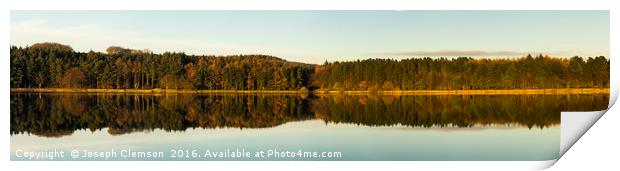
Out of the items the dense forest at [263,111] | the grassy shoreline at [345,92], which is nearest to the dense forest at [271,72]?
the grassy shoreline at [345,92]

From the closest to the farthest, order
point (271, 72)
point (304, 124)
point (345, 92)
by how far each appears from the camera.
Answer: point (304, 124)
point (271, 72)
point (345, 92)

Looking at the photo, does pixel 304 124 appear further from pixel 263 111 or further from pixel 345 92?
pixel 345 92

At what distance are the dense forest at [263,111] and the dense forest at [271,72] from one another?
0.16 m

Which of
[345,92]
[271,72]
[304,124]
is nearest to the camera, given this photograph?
[304,124]

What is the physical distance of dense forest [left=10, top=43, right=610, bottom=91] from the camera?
10.2 m

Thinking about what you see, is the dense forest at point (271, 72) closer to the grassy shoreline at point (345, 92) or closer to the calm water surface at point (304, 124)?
the grassy shoreline at point (345, 92)

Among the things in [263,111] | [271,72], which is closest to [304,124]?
[263,111]

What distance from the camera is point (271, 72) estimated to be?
34.7 feet

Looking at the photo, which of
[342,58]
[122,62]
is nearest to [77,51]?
[122,62]

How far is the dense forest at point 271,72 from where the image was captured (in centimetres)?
1024

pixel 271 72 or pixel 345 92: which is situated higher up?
pixel 271 72

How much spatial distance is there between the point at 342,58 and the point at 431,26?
958 mm

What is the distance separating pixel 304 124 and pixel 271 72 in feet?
2.18

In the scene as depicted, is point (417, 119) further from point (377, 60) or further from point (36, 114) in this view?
point (36, 114)
